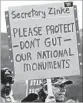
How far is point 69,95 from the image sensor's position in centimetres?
187

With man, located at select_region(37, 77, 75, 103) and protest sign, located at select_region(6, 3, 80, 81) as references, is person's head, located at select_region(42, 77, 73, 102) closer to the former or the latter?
man, located at select_region(37, 77, 75, 103)

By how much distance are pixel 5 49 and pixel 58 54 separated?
1.34 feet

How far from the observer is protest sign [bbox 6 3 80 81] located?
1.72 meters

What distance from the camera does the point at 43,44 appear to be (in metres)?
1.72

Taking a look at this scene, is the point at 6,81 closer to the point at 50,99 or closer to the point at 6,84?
the point at 6,84

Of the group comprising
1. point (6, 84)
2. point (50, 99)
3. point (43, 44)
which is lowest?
point (50, 99)

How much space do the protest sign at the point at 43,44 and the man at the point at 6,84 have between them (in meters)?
0.14

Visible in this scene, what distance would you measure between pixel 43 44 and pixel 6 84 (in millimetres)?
441

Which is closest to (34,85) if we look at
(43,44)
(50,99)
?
(50,99)

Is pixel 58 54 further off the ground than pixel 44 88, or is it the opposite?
pixel 58 54

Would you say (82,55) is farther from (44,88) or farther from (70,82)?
(44,88)

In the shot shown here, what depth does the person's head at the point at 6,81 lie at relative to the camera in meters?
1.84

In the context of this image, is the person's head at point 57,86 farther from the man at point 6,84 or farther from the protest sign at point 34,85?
the man at point 6,84

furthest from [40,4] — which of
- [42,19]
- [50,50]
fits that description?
[50,50]
